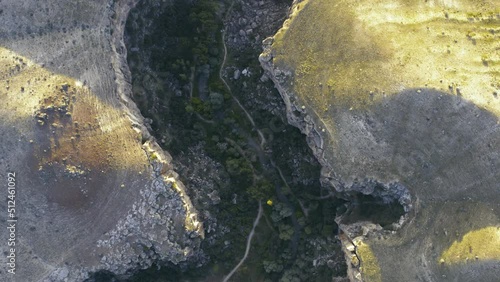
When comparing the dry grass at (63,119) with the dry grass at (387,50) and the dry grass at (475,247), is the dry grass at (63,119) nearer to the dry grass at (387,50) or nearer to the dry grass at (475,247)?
the dry grass at (387,50)

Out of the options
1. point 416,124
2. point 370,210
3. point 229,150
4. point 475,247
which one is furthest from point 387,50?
point 475,247

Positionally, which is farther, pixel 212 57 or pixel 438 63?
pixel 212 57

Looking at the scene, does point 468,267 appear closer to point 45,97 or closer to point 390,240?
point 390,240

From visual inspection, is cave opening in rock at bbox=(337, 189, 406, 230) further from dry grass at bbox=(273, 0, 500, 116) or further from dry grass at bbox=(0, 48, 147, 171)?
dry grass at bbox=(0, 48, 147, 171)

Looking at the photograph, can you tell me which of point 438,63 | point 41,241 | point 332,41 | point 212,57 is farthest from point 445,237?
point 41,241

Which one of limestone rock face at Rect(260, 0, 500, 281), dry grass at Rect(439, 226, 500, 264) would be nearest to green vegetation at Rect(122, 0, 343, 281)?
limestone rock face at Rect(260, 0, 500, 281)

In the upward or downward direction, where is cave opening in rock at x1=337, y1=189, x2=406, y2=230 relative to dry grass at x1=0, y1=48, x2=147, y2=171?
downward

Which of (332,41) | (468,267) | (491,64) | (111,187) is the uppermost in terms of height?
(332,41)

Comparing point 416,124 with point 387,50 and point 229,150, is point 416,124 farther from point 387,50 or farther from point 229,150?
point 229,150
